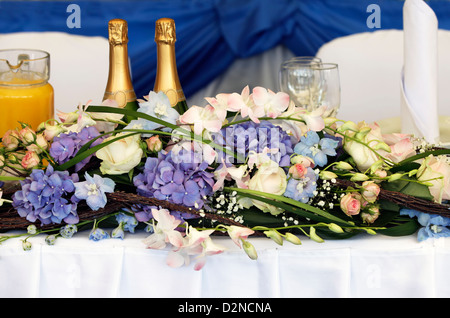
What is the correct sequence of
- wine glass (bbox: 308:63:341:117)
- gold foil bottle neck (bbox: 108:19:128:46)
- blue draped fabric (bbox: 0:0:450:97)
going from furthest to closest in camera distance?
1. blue draped fabric (bbox: 0:0:450:97)
2. wine glass (bbox: 308:63:341:117)
3. gold foil bottle neck (bbox: 108:19:128:46)

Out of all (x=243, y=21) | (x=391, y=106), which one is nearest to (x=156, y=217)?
(x=391, y=106)

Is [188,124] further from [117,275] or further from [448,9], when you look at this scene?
[448,9]

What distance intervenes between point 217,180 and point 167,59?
1.01ft

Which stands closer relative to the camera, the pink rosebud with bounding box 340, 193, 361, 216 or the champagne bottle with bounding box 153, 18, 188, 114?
the pink rosebud with bounding box 340, 193, 361, 216

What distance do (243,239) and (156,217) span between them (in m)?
0.10

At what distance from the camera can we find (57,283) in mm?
733

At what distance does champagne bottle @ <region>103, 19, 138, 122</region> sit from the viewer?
A: 2.86ft

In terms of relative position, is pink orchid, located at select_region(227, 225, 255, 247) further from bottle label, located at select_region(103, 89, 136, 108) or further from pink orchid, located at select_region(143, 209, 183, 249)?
bottle label, located at select_region(103, 89, 136, 108)

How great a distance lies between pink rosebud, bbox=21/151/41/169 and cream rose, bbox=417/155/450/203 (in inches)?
18.6

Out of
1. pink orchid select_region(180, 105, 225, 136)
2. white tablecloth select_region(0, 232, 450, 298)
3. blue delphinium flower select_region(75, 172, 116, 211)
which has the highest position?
pink orchid select_region(180, 105, 225, 136)

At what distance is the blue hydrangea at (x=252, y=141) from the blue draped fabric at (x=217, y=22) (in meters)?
1.99

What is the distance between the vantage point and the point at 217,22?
105 inches

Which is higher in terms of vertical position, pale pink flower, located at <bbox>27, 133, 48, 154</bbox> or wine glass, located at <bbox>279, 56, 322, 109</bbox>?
wine glass, located at <bbox>279, 56, 322, 109</bbox>

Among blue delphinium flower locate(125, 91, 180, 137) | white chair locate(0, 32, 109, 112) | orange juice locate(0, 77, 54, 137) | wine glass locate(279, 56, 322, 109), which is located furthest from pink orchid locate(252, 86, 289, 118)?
white chair locate(0, 32, 109, 112)
